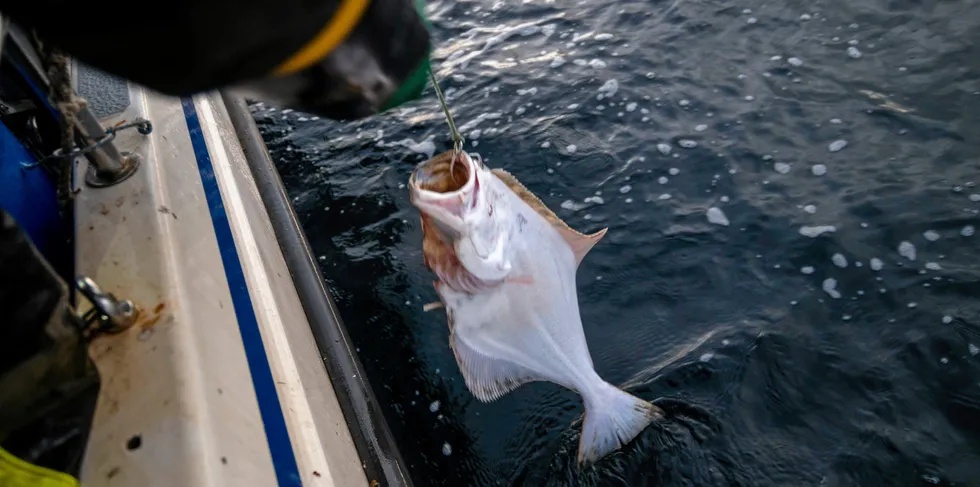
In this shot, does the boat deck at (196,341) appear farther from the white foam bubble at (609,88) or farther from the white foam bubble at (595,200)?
the white foam bubble at (609,88)

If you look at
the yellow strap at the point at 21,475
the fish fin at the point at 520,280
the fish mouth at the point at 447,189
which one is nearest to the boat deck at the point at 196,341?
the yellow strap at the point at 21,475

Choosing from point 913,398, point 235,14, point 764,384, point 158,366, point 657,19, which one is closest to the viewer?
point 235,14

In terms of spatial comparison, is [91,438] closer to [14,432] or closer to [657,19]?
[14,432]

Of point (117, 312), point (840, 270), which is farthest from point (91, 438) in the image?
point (840, 270)

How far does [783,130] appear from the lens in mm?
4215

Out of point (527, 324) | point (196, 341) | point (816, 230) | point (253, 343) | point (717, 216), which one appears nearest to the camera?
point (196, 341)

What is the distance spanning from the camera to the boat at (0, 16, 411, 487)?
1520mm

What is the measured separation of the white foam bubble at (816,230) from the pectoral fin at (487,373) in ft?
6.49

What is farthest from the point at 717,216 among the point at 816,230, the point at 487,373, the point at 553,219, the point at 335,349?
the point at 335,349

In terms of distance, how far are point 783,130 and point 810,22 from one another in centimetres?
150

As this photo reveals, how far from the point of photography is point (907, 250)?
336 centimetres

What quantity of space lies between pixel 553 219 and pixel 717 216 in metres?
1.65

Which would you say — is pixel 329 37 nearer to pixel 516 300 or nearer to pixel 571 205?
pixel 516 300

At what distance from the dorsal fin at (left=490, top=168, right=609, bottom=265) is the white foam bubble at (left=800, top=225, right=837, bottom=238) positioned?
64.6 inches
